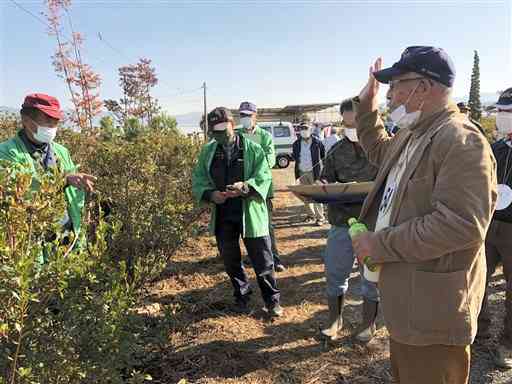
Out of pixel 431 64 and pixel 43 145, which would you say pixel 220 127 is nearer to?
pixel 43 145

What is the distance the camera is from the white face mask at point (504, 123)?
9.70 ft

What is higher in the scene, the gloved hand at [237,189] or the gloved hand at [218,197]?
the gloved hand at [237,189]

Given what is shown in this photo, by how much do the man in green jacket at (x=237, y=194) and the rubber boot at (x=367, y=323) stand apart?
29.3 inches

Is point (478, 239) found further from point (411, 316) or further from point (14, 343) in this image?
point (14, 343)

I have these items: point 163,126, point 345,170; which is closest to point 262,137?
point 345,170

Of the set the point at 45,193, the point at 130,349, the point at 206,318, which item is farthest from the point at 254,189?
the point at 45,193

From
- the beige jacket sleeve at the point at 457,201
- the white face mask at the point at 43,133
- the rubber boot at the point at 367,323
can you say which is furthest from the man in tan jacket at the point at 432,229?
the white face mask at the point at 43,133

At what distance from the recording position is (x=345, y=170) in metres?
3.10

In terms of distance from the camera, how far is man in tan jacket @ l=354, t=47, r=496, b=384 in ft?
4.55

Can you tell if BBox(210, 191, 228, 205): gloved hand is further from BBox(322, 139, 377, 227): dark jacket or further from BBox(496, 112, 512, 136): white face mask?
BBox(496, 112, 512, 136): white face mask

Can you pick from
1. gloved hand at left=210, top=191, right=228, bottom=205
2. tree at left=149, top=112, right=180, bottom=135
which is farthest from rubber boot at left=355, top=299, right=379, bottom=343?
tree at left=149, top=112, right=180, bottom=135

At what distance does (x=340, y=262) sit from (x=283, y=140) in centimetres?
1407

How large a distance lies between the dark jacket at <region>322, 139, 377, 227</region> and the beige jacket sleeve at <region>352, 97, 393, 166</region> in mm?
780

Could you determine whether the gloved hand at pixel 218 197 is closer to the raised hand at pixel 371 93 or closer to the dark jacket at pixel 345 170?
the dark jacket at pixel 345 170
